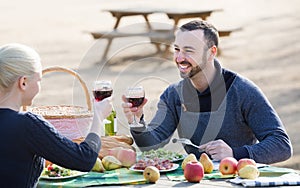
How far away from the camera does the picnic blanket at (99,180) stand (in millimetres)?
3613

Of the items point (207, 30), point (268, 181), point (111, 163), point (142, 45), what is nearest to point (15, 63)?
point (111, 163)

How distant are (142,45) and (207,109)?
10476 mm

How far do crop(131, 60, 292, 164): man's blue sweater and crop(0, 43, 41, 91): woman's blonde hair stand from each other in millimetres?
1201

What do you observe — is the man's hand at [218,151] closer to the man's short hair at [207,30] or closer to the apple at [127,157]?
the apple at [127,157]

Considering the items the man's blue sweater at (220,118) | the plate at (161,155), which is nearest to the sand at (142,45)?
the man's blue sweater at (220,118)

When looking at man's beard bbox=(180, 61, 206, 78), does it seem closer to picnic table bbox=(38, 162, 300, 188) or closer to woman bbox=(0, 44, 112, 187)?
picnic table bbox=(38, 162, 300, 188)

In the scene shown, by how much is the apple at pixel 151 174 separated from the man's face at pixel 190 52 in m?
0.91

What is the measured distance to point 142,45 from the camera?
49.4ft

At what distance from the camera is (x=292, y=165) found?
7.89m

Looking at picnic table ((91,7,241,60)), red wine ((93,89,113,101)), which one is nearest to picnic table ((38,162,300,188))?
red wine ((93,89,113,101))

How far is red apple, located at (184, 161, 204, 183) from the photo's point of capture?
11.9 feet

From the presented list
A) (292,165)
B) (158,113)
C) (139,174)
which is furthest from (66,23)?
(139,174)

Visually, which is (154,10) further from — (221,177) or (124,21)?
(221,177)

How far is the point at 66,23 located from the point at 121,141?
12037 millimetres
